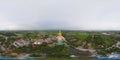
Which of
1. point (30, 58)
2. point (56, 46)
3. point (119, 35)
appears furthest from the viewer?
point (119, 35)

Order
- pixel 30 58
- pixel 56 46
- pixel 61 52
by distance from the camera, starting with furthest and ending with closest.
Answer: pixel 56 46
pixel 61 52
pixel 30 58

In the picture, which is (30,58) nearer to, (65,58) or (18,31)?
(65,58)

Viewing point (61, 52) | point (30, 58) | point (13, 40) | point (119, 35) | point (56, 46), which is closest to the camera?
Answer: point (30, 58)

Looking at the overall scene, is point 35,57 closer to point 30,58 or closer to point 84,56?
point 30,58

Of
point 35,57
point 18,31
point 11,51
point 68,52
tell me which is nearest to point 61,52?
point 68,52

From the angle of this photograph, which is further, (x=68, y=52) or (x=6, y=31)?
(x=6, y=31)

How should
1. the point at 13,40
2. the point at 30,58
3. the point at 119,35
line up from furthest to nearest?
the point at 119,35 < the point at 13,40 < the point at 30,58

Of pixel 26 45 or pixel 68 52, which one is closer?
pixel 68 52

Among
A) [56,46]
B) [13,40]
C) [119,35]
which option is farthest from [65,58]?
[119,35]
